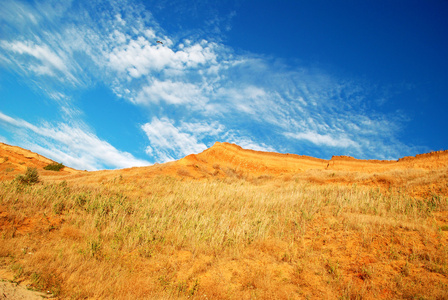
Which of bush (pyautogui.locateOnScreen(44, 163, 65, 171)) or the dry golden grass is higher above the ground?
bush (pyautogui.locateOnScreen(44, 163, 65, 171))

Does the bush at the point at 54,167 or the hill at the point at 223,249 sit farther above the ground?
the bush at the point at 54,167

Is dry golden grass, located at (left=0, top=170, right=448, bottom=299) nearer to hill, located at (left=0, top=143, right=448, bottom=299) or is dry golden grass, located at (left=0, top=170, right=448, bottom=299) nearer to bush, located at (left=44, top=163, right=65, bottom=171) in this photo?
hill, located at (left=0, top=143, right=448, bottom=299)

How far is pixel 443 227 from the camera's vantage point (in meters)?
5.87

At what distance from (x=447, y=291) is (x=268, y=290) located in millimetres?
2913

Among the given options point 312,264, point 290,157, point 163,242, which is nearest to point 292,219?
point 312,264

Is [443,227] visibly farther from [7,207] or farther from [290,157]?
[290,157]

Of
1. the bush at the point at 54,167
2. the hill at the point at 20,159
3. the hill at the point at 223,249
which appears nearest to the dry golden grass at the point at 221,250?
the hill at the point at 223,249

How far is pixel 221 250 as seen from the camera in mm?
5691

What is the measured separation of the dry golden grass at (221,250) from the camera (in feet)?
13.2

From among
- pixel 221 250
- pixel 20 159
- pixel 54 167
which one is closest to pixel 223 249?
pixel 221 250

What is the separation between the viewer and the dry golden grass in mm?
4027

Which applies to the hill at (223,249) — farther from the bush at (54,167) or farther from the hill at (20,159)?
the bush at (54,167)

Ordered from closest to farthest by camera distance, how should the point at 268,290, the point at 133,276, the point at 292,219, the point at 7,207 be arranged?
the point at 268,290
the point at 133,276
the point at 7,207
the point at 292,219

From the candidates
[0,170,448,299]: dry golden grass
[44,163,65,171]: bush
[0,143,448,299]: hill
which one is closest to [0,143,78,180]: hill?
[44,163,65,171]: bush
